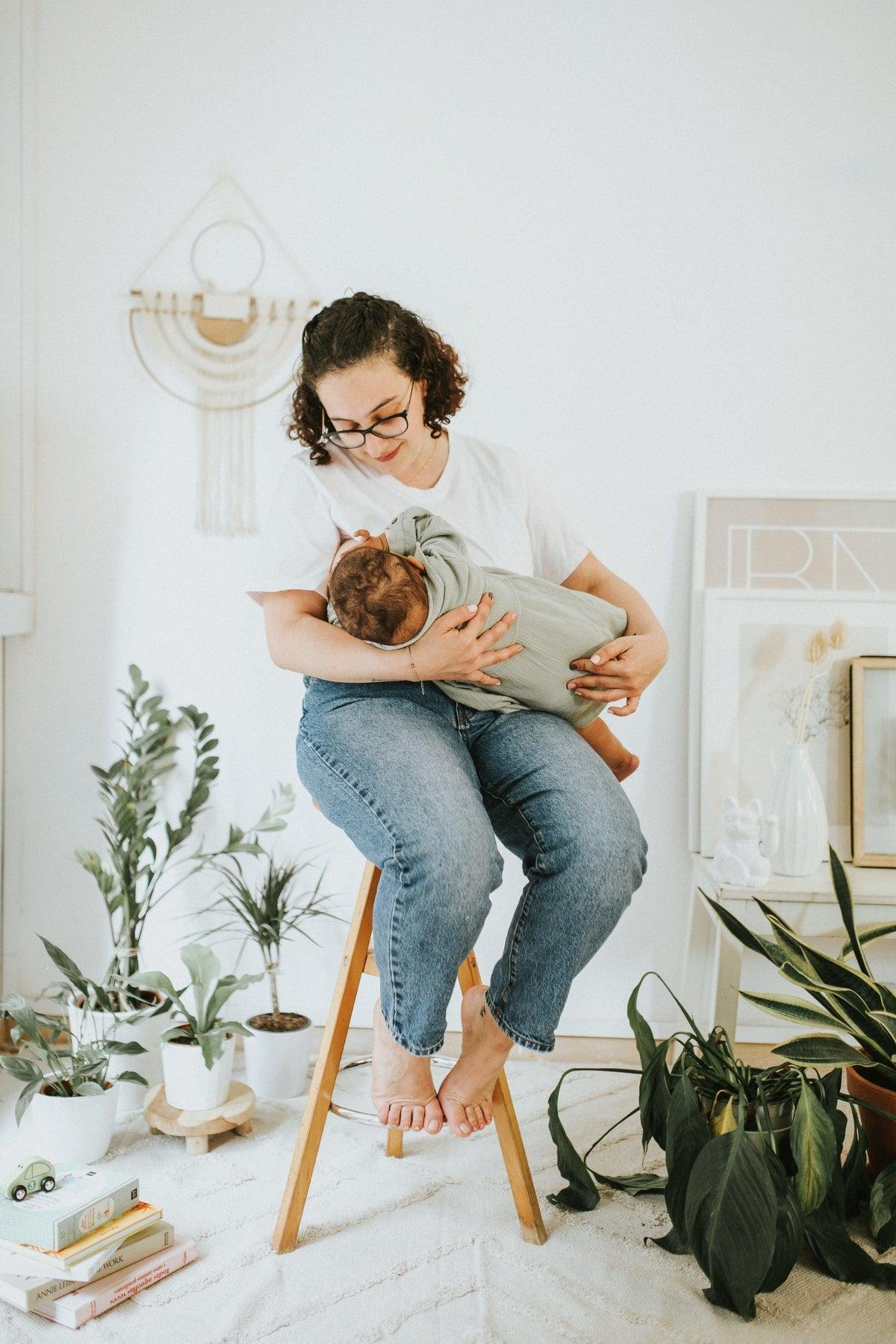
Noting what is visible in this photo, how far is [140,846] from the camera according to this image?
6.90 ft

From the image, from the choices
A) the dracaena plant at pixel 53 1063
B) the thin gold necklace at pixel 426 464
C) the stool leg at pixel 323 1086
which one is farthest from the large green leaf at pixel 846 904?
the dracaena plant at pixel 53 1063

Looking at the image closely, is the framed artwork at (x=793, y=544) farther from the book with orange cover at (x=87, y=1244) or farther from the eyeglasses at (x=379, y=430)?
the book with orange cover at (x=87, y=1244)

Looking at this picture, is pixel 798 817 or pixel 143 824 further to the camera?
pixel 143 824

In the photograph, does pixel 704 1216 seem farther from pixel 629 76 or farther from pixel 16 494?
pixel 629 76

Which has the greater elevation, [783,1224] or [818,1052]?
[818,1052]

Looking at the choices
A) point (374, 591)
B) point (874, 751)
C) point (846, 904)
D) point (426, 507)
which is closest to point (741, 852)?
point (846, 904)

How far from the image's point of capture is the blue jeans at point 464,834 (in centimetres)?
128

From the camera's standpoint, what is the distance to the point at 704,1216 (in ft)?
4.29

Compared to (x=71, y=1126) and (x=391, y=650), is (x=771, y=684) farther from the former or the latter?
(x=71, y=1126)

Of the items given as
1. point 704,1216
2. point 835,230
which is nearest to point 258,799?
point 704,1216

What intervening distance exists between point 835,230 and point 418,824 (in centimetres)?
175

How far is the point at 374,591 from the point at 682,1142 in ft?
2.82

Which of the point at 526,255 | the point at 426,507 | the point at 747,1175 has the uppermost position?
the point at 526,255

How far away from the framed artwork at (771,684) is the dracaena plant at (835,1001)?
63 cm
